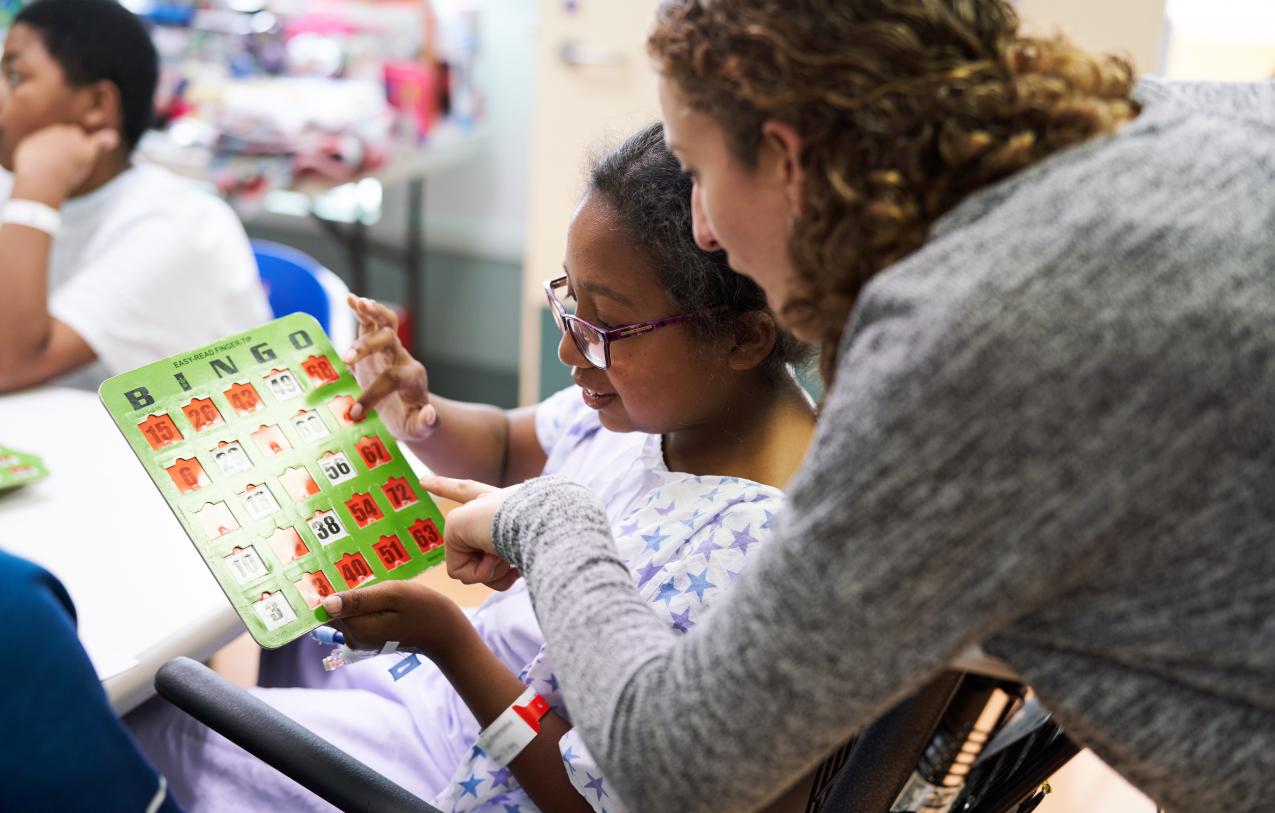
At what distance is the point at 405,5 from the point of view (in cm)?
341

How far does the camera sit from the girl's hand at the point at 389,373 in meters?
1.32

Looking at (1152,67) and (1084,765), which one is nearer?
(1084,765)

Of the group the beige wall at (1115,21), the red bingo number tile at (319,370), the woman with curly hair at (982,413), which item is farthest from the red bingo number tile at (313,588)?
the beige wall at (1115,21)

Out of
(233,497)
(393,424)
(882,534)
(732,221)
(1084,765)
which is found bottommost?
(1084,765)

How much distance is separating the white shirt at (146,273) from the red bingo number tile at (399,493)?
72 cm

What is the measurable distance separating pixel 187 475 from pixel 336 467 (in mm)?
142

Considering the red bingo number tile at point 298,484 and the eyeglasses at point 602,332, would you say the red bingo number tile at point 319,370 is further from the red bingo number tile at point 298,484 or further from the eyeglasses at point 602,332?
the eyeglasses at point 602,332

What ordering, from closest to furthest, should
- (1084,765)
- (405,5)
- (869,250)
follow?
(869,250), (1084,765), (405,5)

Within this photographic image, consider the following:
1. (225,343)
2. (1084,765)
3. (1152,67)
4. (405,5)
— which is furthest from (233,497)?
(405,5)

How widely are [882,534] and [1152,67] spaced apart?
8.01 ft

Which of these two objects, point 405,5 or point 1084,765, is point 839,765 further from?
point 405,5

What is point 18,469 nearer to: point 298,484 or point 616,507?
point 298,484

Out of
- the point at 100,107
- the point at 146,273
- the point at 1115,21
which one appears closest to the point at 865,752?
the point at 146,273

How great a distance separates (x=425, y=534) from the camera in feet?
3.69
